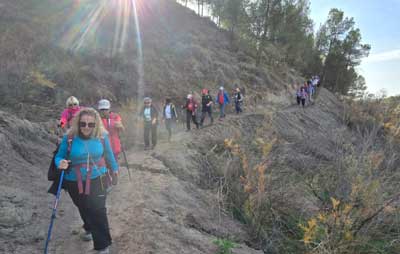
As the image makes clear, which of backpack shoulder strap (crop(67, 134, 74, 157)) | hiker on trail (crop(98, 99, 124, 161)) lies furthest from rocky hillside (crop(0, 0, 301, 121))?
backpack shoulder strap (crop(67, 134, 74, 157))

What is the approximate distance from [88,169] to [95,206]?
1.40 ft

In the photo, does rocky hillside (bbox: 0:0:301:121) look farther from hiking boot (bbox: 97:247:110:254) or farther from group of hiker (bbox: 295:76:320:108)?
hiking boot (bbox: 97:247:110:254)

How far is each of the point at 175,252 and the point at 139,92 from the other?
40.8 feet

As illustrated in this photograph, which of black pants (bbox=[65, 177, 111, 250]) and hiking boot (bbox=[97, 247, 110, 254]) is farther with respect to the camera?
hiking boot (bbox=[97, 247, 110, 254])

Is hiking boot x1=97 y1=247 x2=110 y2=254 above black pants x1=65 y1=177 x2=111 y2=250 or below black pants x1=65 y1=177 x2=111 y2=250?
below

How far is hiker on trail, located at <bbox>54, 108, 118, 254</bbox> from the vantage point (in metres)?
3.12

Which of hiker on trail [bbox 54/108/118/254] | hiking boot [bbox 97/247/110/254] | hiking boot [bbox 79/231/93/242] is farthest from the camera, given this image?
hiking boot [bbox 79/231/93/242]

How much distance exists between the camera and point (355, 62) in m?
36.8

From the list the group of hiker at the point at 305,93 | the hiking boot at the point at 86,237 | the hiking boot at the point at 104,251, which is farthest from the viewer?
the group of hiker at the point at 305,93

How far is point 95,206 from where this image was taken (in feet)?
10.4

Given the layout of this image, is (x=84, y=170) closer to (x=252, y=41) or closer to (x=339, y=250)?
(x=339, y=250)

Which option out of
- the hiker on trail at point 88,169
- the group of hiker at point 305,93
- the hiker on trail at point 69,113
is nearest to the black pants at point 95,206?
the hiker on trail at point 88,169

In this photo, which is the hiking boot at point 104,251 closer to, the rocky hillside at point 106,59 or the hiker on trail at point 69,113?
the hiker on trail at point 69,113

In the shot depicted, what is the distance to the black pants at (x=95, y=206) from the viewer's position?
124 inches
